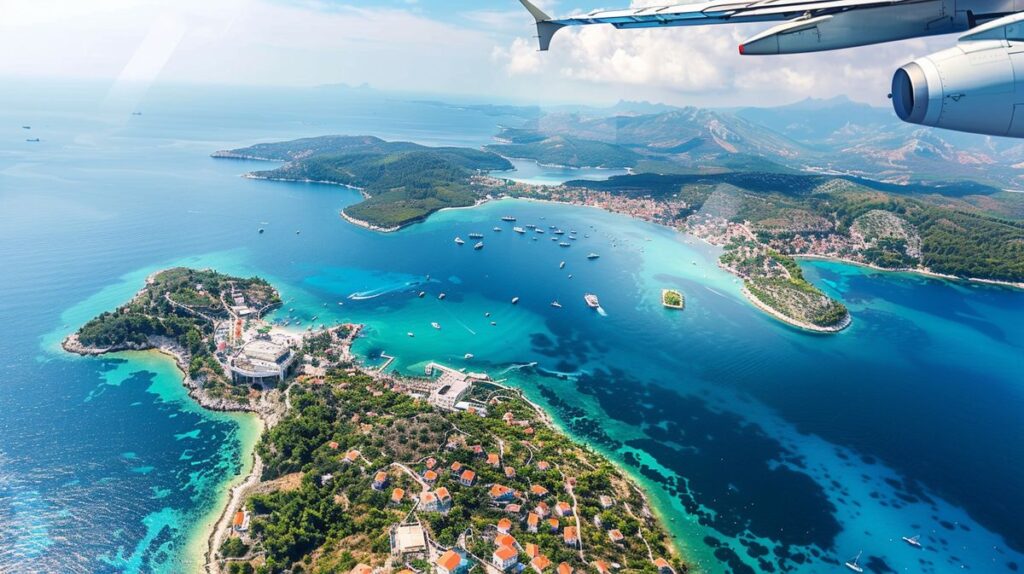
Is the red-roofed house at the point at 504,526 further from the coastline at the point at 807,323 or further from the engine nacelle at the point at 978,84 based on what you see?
the coastline at the point at 807,323

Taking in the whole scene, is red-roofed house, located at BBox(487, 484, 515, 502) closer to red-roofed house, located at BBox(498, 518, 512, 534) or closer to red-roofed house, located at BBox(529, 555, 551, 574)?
red-roofed house, located at BBox(498, 518, 512, 534)

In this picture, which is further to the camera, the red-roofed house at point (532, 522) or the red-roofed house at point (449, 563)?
the red-roofed house at point (532, 522)

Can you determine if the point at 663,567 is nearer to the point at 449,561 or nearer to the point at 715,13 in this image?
the point at 449,561

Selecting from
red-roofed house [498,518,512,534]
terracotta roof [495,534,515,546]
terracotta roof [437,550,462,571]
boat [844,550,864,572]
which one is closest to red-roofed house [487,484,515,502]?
red-roofed house [498,518,512,534]

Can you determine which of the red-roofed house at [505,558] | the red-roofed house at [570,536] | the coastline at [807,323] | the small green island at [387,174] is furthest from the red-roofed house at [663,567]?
the small green island at [387,174]

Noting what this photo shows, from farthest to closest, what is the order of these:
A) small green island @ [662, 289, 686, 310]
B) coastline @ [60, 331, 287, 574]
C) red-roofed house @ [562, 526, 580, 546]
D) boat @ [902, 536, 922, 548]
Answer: small green island @ [662, 289, 686, 310] → boat @ [902, 536, 922, 548] → coastline @ [60, 331, 287, 574] → red-roofed house @ [562, 526, 580, 546]

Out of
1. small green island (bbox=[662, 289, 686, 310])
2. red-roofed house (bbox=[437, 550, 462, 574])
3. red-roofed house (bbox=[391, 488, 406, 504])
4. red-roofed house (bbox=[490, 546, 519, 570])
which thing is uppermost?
small green island (bbox=[662, 289, 686, 310])

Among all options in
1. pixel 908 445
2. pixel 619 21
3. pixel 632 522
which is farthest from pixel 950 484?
pixel 619 21
